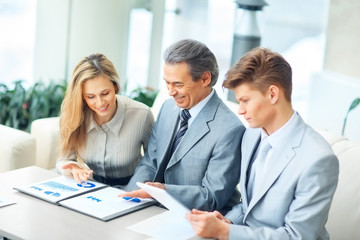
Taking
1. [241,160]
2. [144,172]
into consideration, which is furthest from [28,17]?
[241,160]

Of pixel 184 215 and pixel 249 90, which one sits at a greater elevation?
pixel 249 90

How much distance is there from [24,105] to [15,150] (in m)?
1.23

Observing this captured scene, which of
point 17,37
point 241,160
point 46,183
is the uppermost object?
point 17,37

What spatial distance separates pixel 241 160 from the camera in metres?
2.86

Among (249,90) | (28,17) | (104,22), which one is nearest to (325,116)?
(104,22)

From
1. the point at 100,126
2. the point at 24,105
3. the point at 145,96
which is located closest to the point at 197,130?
the point at 100,126

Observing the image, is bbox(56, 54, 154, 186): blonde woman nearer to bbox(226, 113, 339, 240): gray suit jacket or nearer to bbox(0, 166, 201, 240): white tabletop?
bbox(0, 166, 201, 240): white tabletop

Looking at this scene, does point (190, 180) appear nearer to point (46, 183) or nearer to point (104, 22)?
point (46, 183)

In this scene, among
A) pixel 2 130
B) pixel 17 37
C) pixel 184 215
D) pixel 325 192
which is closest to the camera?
pixel 325 192

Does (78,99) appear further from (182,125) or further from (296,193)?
(296,193)

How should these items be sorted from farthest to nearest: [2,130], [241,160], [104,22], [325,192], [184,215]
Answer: [104,22], [2,130], [241,160], [184,215], [325,192]

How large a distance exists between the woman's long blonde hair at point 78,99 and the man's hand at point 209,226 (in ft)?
3.11

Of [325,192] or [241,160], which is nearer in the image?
[325,192]

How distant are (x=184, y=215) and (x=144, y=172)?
0.63 meters
